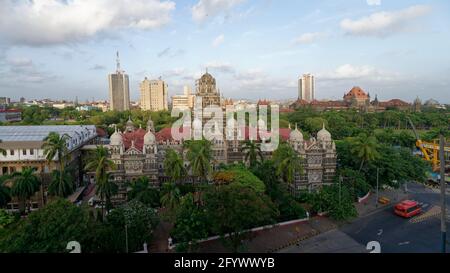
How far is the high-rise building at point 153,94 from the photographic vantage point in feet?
477

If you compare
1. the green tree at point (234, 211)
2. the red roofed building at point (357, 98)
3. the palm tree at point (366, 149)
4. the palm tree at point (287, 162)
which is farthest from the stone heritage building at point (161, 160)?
the red roofed building at point (357, 98)

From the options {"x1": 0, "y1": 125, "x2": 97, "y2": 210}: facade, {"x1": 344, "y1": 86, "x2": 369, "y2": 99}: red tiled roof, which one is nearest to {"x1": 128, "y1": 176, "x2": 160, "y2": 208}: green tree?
{"x1": 0, "y1": 125, "x2": 97, "y2": 210}: facade

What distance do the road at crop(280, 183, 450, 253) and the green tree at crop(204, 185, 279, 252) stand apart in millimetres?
5212

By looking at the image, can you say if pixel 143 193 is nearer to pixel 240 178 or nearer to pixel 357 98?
pixel 240 178

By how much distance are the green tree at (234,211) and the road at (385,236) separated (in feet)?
17.1

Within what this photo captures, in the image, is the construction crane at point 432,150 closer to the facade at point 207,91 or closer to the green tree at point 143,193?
the facade at point 207,91

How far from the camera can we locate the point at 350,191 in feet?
101

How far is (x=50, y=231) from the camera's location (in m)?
15.6

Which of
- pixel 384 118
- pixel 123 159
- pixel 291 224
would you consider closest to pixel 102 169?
pixel 123 159

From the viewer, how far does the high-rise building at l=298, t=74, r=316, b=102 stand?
178300 millimetres

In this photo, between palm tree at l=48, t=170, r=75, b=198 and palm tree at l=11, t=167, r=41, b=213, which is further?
palm tree at l=48, t=170, r=75, b=198

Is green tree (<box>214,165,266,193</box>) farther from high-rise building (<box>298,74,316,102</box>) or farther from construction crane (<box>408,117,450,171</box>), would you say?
high-rise building (<box>298,74,316,102</box>)

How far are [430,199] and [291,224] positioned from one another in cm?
1789
